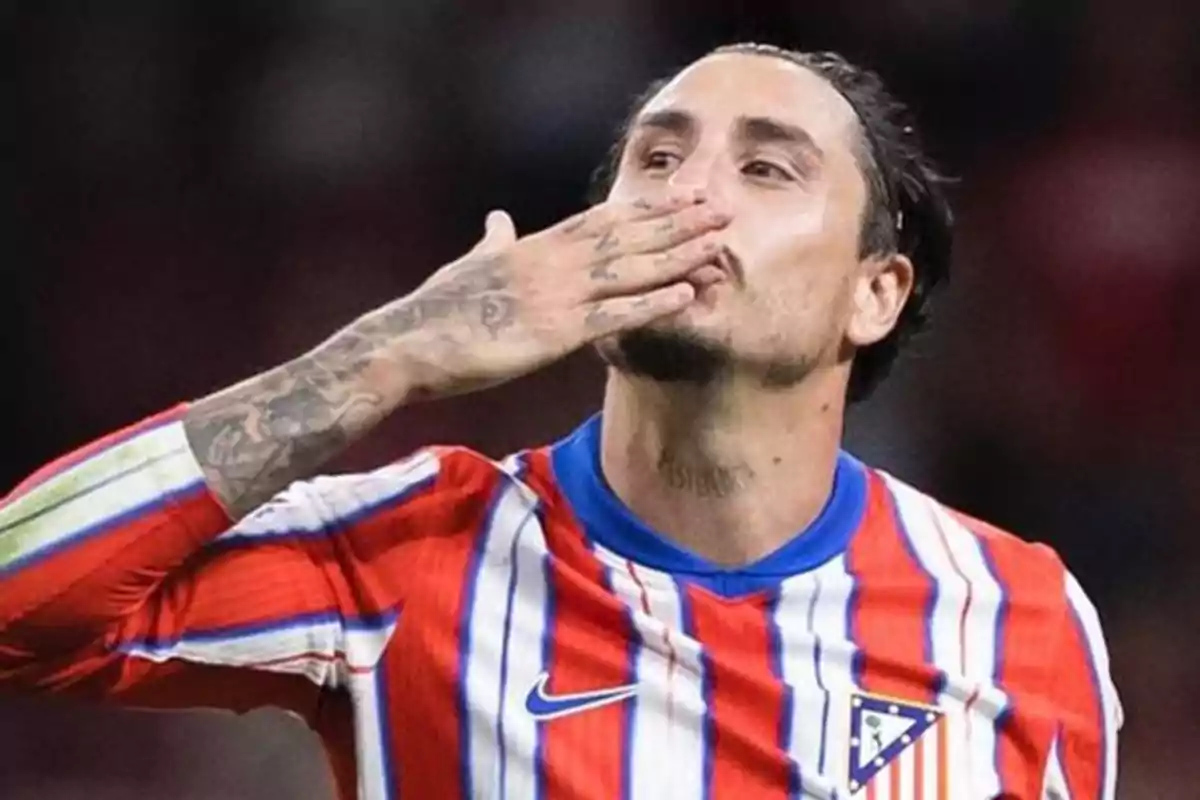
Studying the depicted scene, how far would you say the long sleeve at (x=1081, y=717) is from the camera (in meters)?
1.47

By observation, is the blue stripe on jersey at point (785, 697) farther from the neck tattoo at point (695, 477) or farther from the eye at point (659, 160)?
the eye at point (659, 160)

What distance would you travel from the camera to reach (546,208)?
316cm

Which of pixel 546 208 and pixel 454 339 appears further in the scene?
pixel 546 208

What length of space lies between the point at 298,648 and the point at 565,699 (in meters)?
0.18

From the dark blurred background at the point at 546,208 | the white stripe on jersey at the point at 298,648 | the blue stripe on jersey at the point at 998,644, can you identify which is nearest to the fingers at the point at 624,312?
the white stripe on jersey at the point at 298,648

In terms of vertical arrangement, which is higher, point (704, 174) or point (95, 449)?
point (704, 174)

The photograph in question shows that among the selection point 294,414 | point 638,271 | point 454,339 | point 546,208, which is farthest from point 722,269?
point 546,208

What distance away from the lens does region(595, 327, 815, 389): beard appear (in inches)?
55.4

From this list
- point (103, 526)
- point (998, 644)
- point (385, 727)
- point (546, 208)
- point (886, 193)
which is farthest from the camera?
point (546, 208)

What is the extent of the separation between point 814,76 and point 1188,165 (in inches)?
67.1

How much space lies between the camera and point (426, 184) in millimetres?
3211

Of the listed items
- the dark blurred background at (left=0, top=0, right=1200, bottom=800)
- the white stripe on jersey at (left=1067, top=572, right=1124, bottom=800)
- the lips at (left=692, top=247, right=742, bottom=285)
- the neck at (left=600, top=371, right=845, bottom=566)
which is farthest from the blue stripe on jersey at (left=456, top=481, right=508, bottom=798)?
the dark blurred background at (left=0, top=0, right=1200, bottom=800)

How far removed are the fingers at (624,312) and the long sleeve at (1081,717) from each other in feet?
1.31

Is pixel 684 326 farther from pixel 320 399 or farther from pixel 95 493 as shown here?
pixel 95 493
